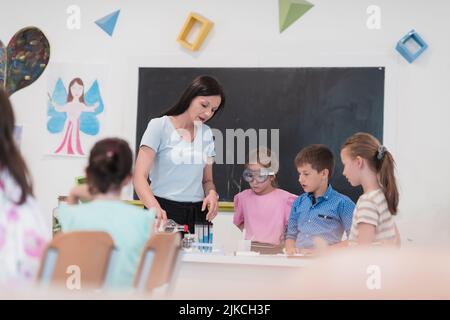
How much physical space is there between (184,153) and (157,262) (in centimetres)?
115

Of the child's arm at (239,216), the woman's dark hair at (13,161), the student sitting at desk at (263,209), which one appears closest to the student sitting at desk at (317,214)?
the student sitting at desk at (263,209)

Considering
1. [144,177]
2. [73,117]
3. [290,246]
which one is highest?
[73,117]

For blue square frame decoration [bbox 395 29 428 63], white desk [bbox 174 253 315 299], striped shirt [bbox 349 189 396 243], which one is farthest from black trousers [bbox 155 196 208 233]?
blue square frame decoration [bbox 395 29 428 63]

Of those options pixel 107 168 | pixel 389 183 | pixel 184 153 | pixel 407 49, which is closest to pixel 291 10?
pixel 407 49

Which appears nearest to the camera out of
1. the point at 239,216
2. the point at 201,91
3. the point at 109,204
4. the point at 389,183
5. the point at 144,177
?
the point at 109,204

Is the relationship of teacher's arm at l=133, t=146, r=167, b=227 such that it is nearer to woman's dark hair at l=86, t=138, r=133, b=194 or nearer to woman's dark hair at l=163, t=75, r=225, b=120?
woman's dark hair at l=163, t=75, r=225, b=120

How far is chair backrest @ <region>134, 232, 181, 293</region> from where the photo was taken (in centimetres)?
87

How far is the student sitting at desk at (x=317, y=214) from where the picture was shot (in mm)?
2094

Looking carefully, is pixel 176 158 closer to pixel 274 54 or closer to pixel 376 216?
pixel 376 216

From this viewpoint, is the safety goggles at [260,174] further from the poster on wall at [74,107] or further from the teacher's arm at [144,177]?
the poster on wall at [74,107]

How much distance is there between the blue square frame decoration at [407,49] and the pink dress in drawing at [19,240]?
2.36 m

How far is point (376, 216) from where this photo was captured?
5.32ft

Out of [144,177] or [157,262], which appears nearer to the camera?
[157,262]
